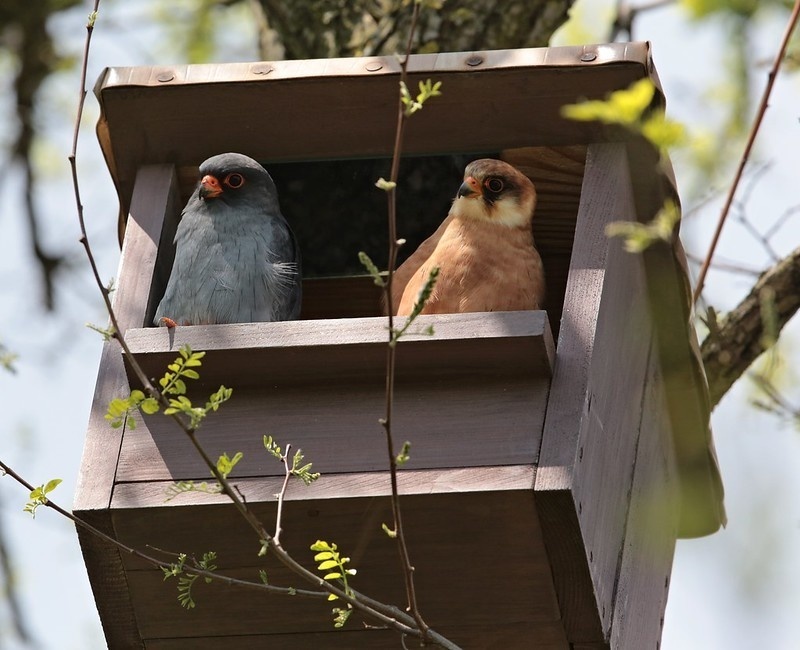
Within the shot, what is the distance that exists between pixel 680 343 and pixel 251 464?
1.16m

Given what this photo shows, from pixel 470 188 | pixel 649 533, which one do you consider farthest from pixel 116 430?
pixel 649 533

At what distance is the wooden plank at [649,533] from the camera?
8.48ft

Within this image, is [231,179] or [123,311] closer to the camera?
[123,311]

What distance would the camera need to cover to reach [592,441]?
223 centimetres

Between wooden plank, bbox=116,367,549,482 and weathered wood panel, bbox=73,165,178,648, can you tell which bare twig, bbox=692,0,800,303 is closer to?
wooden plank, bbox=116,367,549,482

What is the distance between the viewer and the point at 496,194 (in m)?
2.83

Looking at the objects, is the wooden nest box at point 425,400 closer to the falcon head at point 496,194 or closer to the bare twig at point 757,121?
the falcon head at point 496,194

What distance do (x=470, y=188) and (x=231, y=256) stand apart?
551 millimetres

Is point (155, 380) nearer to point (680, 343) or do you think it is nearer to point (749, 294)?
point (680, 343)

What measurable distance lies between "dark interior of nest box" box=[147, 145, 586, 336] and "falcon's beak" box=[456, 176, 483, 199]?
2.9 inches

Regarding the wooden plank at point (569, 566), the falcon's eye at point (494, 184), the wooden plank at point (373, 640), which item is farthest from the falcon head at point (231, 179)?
the wooden plank at point (569, 566)

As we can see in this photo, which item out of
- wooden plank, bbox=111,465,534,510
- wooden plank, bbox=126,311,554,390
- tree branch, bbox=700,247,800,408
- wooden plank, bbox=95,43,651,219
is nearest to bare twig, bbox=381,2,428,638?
wooden plank, bbox=111,465,534,510

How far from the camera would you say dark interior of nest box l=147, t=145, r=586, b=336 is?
9.75ft

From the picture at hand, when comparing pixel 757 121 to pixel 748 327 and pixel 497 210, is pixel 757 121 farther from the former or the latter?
pixel 748 327
